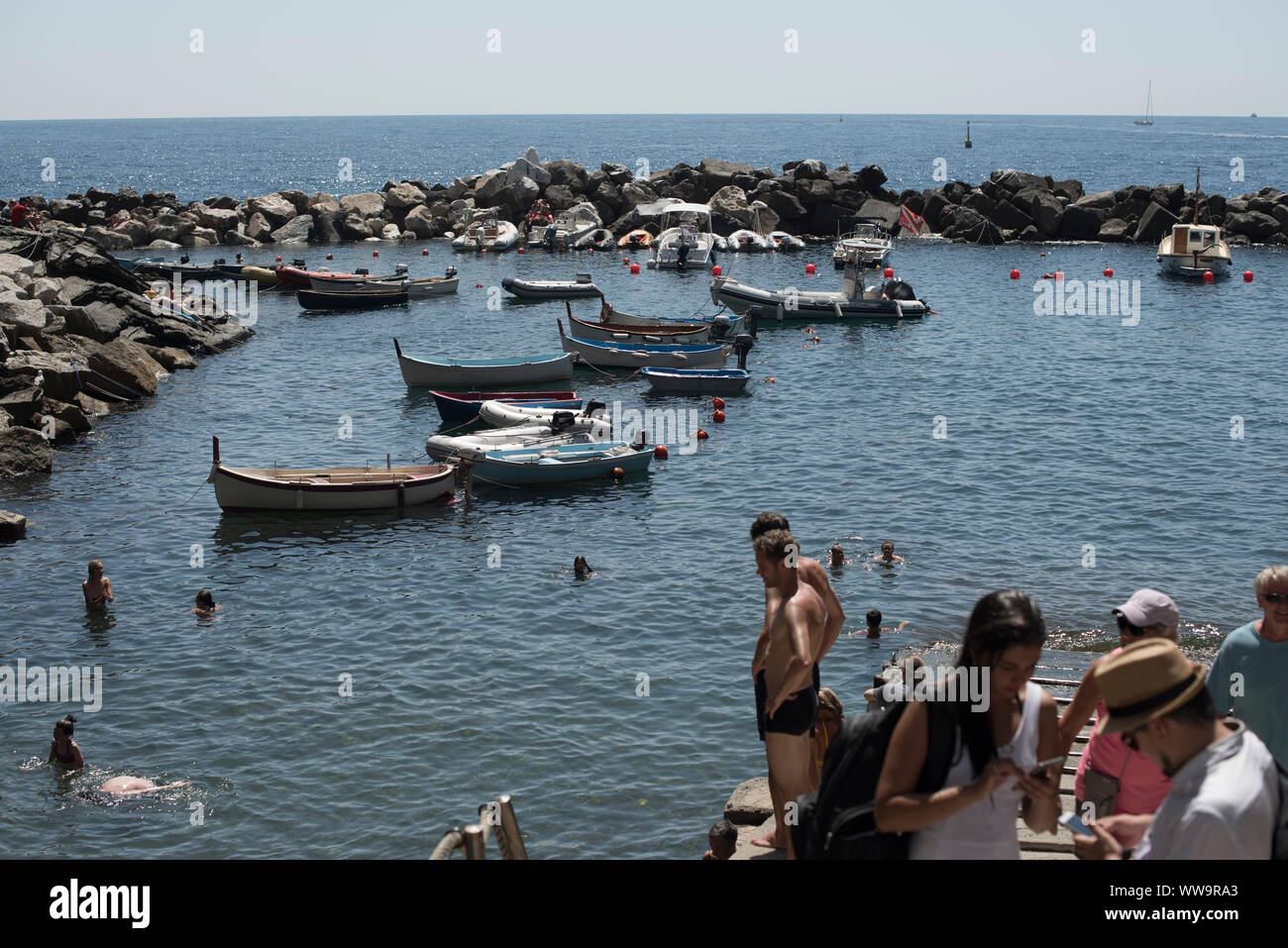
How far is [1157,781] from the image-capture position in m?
6.57

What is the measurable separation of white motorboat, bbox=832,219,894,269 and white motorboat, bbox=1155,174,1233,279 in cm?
1452

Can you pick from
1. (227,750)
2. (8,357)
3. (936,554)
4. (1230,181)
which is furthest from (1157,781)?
(1230,181)

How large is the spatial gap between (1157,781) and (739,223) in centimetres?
7302

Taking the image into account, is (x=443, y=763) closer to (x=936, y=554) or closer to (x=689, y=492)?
(x=936, y=554)

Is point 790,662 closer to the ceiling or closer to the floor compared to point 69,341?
closer to the floor

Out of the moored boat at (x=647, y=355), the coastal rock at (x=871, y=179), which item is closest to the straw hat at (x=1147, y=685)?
the moored boat at (x=647, y=355)

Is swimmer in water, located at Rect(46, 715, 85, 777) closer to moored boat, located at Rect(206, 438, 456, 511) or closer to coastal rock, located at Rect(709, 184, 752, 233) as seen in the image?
moored boat, located at Rect(206, 438, 456, 511)

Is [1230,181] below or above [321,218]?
above

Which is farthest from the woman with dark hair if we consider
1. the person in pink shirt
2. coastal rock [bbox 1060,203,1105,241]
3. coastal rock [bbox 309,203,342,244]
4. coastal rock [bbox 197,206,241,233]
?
coastal rock [bbox 197,206,241,233]

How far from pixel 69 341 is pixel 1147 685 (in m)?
39.1

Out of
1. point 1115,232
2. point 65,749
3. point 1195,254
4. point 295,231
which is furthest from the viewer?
point 295,231

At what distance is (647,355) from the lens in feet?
138

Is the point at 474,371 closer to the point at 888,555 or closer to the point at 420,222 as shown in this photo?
the point at 888,555

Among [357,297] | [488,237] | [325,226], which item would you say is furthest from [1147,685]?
[325,226]
